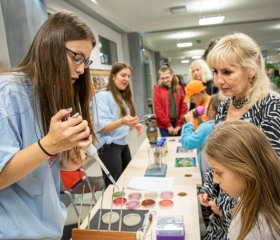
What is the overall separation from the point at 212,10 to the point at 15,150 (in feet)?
20.1

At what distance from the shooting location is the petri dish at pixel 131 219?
1189 millimetres

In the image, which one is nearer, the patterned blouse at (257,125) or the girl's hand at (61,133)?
the girl's hand at (61,133)

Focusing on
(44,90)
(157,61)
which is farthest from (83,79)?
(157,61)

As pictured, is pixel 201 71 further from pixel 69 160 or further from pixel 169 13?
pixel 169 13

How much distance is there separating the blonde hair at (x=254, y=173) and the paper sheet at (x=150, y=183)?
753mm

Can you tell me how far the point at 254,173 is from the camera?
32.9 inches

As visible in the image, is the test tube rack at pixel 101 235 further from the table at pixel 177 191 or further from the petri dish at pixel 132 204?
the petri dish at pixel 132 204

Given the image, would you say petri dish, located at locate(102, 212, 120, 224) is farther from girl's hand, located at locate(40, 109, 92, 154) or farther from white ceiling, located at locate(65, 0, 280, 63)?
white ceiling, located at locate(65, 0, 280, 63)

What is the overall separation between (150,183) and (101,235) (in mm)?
763

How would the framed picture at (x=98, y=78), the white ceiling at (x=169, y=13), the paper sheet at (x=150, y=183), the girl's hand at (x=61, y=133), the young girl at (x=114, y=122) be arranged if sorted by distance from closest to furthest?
the girl's hand at (x=61, y=133) < the paper sheet at (x=150, y=183) < the young girl at (x=114, y=122) < the framed picture at (x=98, y=78) < the white ceiling at (x=169, y=13)

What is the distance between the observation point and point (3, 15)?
100 inches

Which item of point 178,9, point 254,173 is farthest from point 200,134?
point 178,9

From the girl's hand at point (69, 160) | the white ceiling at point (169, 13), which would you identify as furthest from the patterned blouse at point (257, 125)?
the white ceiling at point (169, 13)

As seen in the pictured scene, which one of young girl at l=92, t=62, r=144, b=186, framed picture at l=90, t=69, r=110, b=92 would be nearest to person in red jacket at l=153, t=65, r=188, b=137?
young girl at l=92, t=62, r=144, b=186
